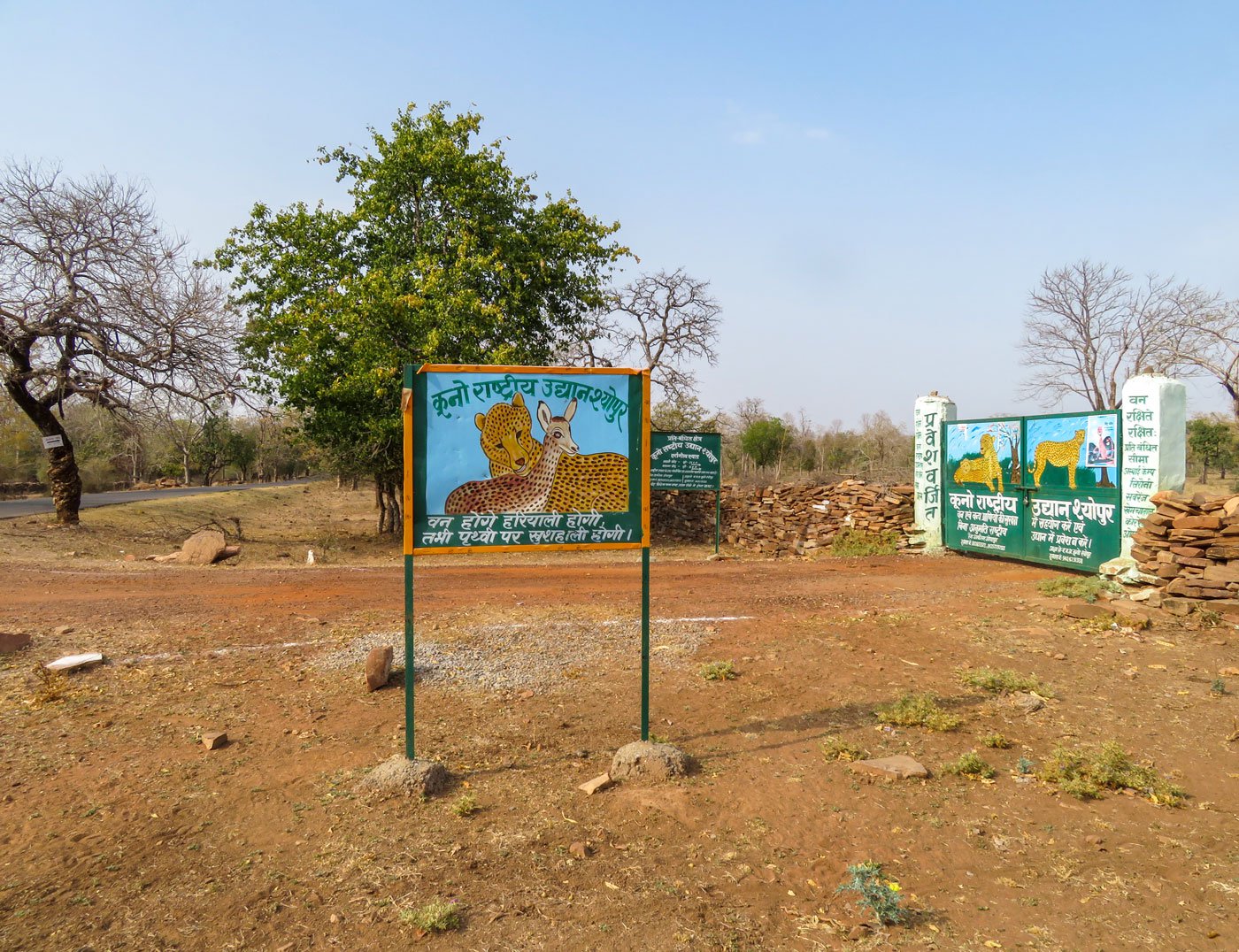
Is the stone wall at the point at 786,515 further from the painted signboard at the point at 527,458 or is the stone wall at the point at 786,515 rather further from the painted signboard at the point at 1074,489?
the painted signboard at the point at 527,458

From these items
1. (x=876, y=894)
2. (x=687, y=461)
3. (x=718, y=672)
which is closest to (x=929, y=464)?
(x=687, y=461)

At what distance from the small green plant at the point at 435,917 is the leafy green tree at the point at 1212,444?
46299 mm

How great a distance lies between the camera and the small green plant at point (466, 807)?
3.92 meters

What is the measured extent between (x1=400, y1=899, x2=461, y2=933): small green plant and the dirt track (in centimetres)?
5

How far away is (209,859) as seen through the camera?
3.51m

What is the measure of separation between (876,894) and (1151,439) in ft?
29.1

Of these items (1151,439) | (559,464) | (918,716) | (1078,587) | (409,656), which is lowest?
(918,716)

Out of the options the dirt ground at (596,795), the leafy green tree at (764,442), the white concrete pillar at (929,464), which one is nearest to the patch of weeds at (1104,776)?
the dirt ground at (596,795)

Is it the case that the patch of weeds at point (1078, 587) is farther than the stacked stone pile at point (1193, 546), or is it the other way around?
the patch of weeds at point (1078, 587)

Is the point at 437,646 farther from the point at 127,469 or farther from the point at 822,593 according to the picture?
the point at 127,469

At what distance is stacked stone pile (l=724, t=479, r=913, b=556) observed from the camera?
14.6 metres

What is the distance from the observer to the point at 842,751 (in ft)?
15.4

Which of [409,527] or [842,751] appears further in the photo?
[842,751]

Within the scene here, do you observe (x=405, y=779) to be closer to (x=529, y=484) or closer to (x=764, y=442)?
(x=529, y=484)
